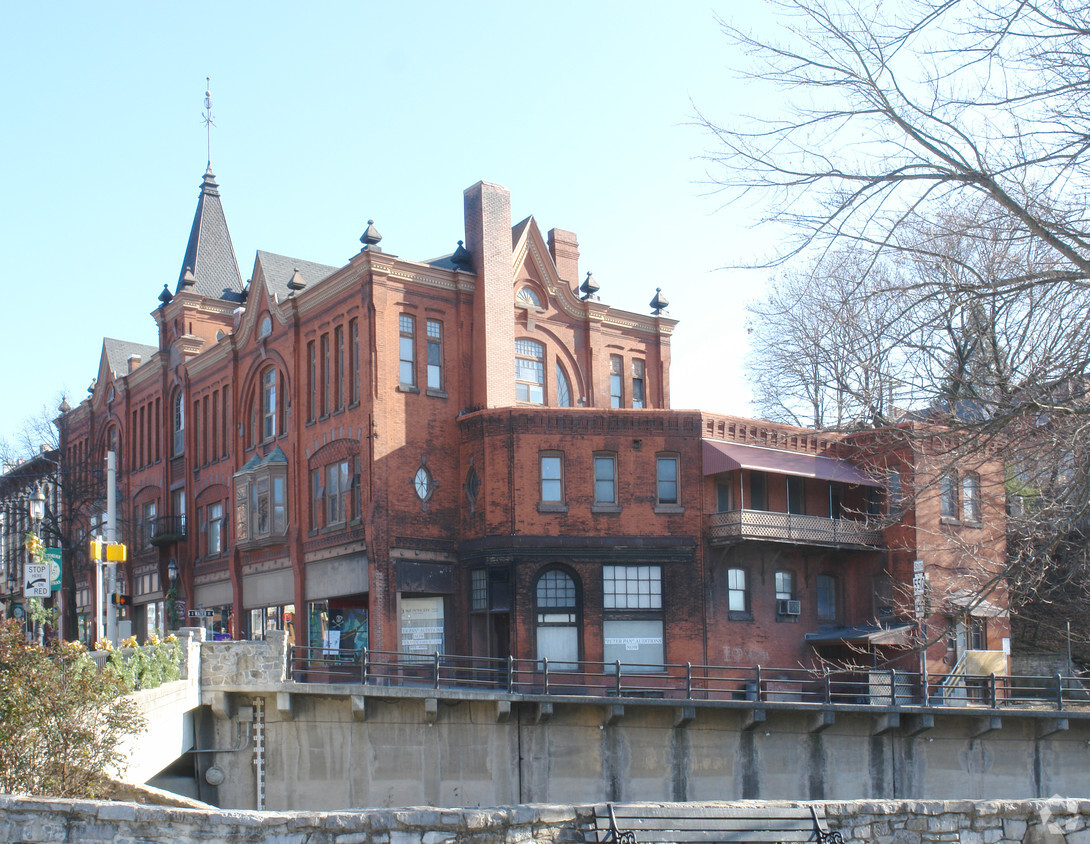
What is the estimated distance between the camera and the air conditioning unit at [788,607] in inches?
1470

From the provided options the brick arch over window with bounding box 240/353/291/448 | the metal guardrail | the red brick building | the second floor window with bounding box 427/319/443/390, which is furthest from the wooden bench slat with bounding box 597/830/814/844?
the brick arch over window with bounding box 240/353/291/448

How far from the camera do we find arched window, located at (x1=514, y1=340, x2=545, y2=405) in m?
41.7

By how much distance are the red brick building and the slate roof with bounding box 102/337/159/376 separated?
59.8ft

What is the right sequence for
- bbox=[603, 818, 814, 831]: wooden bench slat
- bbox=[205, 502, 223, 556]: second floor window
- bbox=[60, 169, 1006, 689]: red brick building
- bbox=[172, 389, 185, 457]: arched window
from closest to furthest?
1. bbox=[603, 818, 814, 831]: wooden bench slat
2. bbox=[60, 169, 1006, 689]: red brick building
3. bbox=[205, 502, 223, 556]: second floor window
4. bbox=[172, 389, 185, 457]: arched window

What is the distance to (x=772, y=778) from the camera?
99.1ft

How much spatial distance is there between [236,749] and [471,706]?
222 inches

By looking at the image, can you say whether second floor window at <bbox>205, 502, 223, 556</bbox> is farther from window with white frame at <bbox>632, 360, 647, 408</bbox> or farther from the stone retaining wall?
the stone retaining wall

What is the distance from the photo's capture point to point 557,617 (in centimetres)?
3556

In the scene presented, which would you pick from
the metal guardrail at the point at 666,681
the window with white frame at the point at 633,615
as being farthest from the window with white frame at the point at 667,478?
the metal guardrail at the point at 666,681

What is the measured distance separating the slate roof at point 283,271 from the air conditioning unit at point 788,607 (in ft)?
61.9

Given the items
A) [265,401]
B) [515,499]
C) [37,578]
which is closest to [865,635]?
[515,499]

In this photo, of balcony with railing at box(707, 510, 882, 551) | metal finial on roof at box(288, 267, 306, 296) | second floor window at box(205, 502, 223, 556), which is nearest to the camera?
balcony with railing at box(707, 510, 882, 551)

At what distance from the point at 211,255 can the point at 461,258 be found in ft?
79.5

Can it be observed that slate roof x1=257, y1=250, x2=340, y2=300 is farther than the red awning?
Yes
